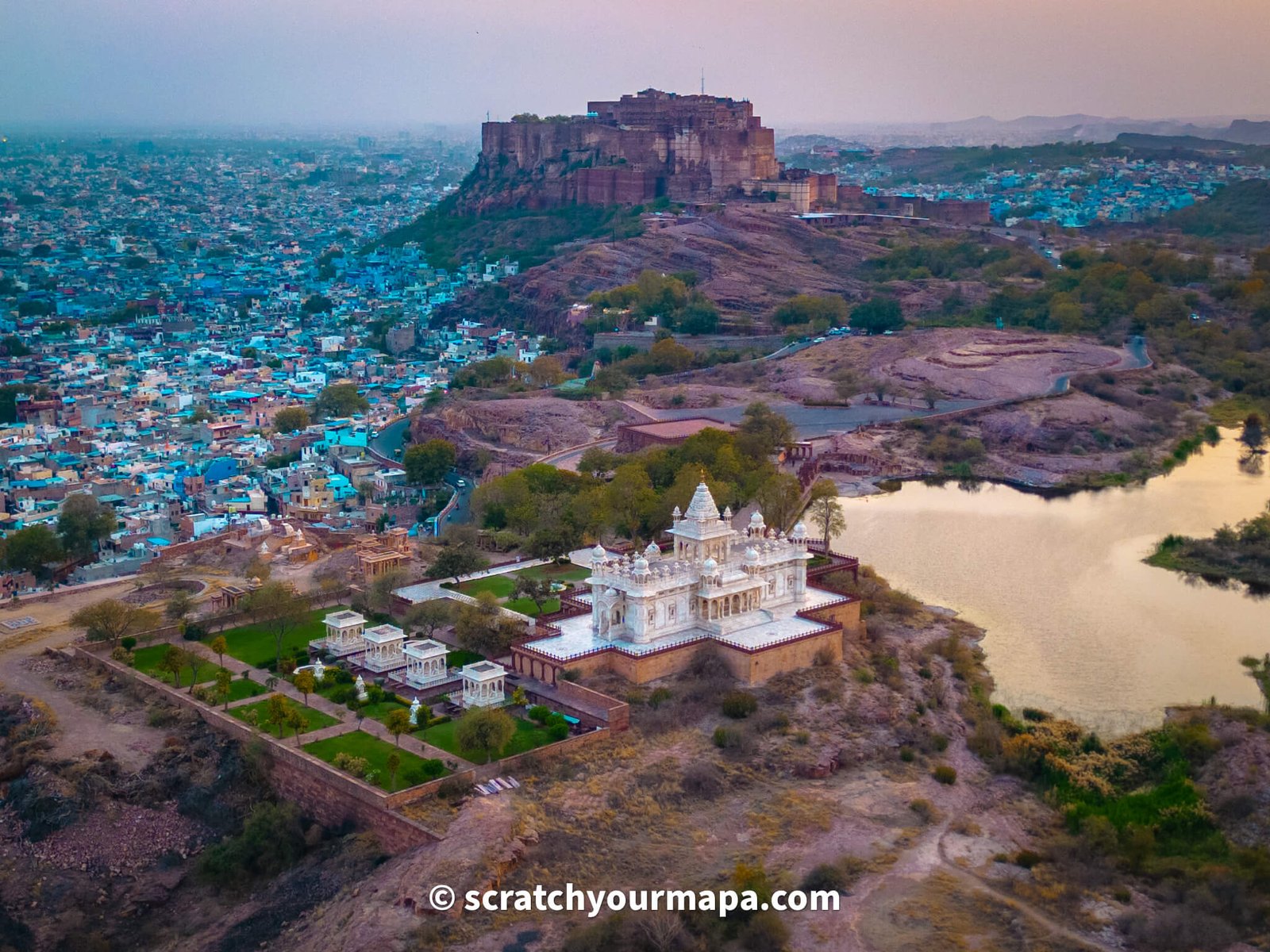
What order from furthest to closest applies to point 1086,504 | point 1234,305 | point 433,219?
1. point 433,219
2. point 1234,305
3. point 1086,504

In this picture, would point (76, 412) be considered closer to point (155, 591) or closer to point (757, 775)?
point (155, 591)

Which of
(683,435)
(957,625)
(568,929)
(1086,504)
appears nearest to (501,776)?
(568,929)

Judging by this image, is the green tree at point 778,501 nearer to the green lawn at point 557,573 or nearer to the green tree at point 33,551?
the green lawn at point 557,573

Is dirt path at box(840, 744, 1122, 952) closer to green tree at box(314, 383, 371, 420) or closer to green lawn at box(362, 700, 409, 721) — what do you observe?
green lawn at box(362, 700, 409, 721)

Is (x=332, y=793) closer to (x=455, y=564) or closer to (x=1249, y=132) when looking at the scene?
(x=455, y=564)

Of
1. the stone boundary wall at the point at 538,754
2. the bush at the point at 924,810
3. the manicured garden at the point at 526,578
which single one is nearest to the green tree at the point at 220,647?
the manicured garden at the point at 526,578

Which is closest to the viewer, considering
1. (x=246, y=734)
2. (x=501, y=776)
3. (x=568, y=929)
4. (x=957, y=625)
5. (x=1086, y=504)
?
(x=568, y=929)
